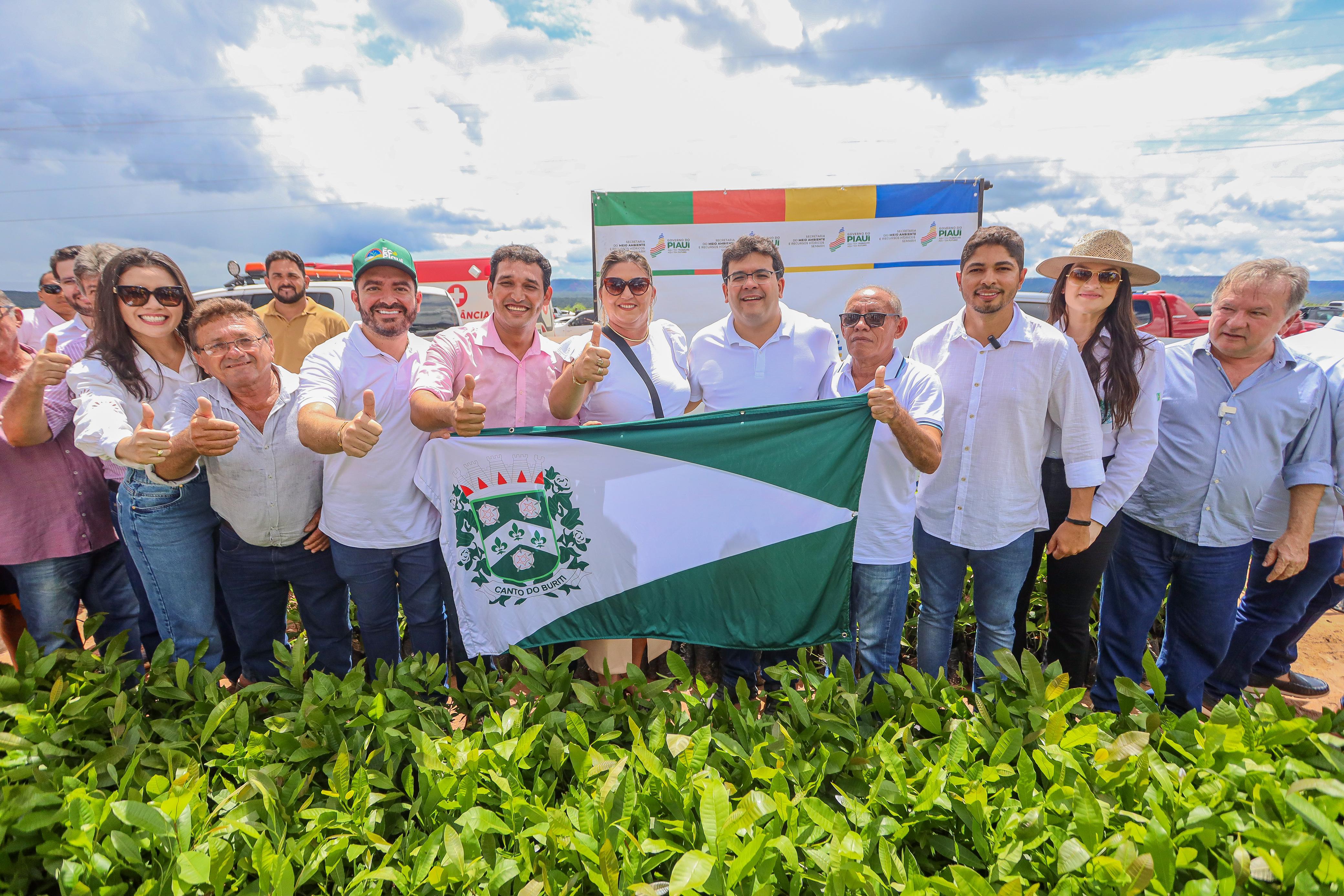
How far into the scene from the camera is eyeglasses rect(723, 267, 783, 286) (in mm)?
3141

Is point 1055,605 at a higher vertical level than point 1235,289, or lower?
lower

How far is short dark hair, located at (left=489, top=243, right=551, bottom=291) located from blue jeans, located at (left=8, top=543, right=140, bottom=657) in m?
2.37

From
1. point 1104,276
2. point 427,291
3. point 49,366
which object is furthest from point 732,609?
point 427,291

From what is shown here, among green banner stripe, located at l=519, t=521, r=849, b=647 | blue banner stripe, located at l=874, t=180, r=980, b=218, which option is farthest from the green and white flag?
blue banner stripe, located at l=874, t=180, r=980, b=218

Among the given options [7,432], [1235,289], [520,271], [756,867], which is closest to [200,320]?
[7,432]

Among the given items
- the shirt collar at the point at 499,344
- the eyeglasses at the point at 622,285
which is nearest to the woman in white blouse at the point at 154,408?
the shirt collar at the point at 499,344

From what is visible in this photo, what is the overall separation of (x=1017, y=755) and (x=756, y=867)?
0.86 m

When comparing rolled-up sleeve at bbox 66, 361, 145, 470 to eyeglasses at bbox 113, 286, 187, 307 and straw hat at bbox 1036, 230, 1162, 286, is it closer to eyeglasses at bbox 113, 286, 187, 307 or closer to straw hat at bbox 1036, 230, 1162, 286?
eyeglasses at bbox 113, 286, 187, 307

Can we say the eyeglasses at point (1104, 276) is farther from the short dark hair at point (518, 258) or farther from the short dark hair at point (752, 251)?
the short dark hair at point (518, 258)

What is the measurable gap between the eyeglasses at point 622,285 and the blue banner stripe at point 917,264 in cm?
570

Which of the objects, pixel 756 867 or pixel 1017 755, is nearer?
pixel 756 867

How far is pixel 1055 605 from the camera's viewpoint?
3359 millimetres

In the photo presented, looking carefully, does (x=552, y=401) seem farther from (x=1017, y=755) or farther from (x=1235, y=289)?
(x=1235, y=289)

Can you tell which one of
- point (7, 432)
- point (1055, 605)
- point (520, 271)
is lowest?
point (1055, 605)
